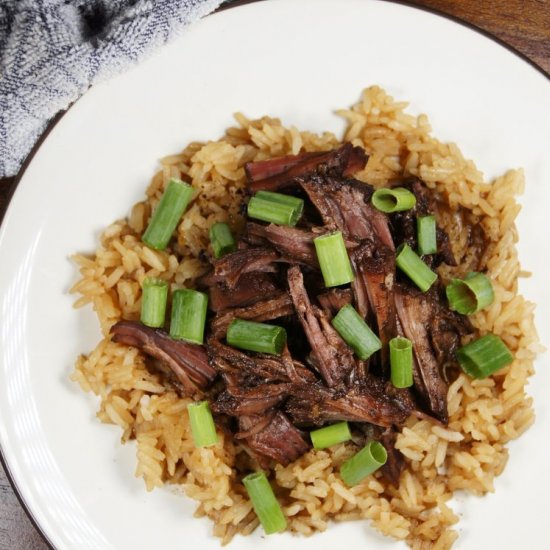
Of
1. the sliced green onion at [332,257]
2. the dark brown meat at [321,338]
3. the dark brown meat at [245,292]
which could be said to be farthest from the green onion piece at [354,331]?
the dark brown meat at [245,292]

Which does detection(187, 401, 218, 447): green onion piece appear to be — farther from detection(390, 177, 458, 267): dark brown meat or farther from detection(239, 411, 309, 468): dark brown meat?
detection(390, 177, 458, 267): dark brown meat

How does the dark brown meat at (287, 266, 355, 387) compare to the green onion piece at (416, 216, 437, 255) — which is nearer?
the dark brown meat at (287, 266, 355, 387)

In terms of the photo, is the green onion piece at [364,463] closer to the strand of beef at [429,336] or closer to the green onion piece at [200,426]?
the strand of beef at [429,336]

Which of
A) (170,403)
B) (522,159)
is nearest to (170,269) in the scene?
(170,403)

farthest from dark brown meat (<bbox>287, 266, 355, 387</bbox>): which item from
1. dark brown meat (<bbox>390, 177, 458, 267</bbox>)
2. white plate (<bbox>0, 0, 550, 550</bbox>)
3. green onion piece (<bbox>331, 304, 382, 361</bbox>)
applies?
white plate (<bbox>0, 0, 550, 550</bbox>)

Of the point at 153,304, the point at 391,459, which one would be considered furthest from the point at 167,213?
the point at 391,459

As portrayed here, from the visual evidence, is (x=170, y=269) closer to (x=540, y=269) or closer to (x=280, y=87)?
(x=280, y=87)

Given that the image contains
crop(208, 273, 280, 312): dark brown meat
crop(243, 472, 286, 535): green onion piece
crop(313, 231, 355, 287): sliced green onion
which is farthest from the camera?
crop(243, 472, 286, 535): green onion piece
